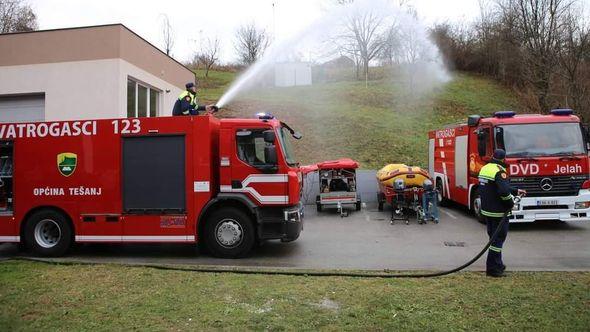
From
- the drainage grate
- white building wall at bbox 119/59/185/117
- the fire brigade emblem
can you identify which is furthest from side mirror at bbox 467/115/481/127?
white building wall at bbox 119/59/185/117

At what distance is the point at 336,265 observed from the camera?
318 inches

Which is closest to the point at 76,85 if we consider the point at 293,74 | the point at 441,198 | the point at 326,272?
the point at 326,272

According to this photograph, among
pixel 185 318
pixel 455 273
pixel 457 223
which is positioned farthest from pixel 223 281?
pixel 457 223

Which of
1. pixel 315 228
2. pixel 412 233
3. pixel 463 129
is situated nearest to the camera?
pixel 412 233

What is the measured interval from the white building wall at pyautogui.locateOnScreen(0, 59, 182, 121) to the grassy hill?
9.36m

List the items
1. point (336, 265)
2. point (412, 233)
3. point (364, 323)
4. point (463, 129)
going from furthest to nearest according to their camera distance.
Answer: point (463, 129) → point (412, 233) → point (336, 265) → point (364, 323)

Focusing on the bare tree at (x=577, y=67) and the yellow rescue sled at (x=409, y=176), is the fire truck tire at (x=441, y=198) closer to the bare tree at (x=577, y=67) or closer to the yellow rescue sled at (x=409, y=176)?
the yellow rescue sled at (x=409, y=176)

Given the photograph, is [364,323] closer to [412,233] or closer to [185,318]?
[185,318]

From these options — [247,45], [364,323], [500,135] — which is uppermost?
[247,45]

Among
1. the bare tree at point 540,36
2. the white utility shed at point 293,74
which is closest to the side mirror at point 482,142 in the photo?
the bare tree at point 540,36

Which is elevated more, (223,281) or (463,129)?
(463,129)

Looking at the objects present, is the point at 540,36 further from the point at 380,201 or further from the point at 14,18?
the point at 14,18

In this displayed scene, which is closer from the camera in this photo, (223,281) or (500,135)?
(223,281)

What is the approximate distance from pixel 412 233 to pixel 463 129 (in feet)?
12.8
